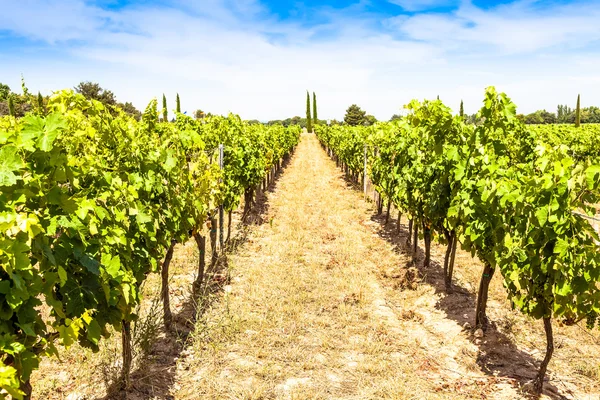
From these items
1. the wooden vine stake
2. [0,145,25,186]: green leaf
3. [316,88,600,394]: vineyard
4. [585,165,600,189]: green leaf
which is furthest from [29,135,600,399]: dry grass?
[0,145,25,186]: green leaf

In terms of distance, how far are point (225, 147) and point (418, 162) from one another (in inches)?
162

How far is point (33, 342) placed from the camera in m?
2.41

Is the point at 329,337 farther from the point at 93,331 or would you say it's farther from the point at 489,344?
the point at 93,331

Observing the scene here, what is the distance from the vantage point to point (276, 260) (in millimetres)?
7895

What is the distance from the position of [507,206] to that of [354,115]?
7783 cm

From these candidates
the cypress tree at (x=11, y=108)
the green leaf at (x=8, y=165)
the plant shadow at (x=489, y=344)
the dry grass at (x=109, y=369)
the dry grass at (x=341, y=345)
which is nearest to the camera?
the green leaf at (x=8, y=165)

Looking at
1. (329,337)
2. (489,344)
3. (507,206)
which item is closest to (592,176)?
(507,206)

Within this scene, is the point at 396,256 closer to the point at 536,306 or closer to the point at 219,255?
the point at 219,255

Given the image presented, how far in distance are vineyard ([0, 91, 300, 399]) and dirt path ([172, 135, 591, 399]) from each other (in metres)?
0.90

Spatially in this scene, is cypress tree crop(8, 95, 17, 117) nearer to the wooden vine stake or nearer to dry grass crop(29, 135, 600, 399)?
the wooden vine stake

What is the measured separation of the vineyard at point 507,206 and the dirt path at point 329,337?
2.02ft

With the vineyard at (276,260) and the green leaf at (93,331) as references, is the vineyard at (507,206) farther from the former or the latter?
the green leaf at (93,331)

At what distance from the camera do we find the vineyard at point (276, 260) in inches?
96.3

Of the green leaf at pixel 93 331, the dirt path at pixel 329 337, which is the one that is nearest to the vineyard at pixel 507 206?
the dirt path at pixel 329 337
